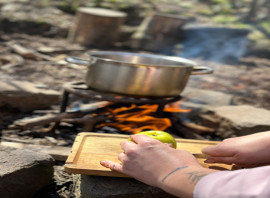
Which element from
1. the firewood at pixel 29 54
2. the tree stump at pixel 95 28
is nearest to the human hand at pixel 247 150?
the firewood at pixel 29 54

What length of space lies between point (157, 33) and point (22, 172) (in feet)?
27.1

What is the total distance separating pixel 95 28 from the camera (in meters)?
9.24

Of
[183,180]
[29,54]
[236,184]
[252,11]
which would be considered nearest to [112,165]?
[183,180]

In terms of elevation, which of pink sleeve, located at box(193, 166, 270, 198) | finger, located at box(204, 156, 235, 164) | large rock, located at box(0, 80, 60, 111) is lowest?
large rock, located at box(0, 80, 60, 111)

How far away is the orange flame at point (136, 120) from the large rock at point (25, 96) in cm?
89

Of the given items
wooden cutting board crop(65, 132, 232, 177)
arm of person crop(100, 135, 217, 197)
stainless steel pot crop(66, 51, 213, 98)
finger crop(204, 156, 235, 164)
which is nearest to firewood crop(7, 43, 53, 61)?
stainless steel pot crop(66, 51, 213, 98)

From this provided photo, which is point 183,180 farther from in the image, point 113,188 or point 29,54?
point 29,54

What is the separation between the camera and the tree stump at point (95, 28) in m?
9.03

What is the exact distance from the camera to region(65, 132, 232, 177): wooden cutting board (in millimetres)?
2080

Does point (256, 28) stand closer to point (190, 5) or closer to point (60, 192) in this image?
point (190, 5)

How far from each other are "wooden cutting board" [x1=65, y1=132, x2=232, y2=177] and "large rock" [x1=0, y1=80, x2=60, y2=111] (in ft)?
5.40

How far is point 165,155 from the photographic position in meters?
1.74

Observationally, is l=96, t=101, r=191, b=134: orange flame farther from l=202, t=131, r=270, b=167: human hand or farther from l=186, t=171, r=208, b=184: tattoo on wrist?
l=186, t=171, r=208, b=184: tattoo on wrist

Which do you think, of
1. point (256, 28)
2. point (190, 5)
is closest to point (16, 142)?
point (256, 28)
